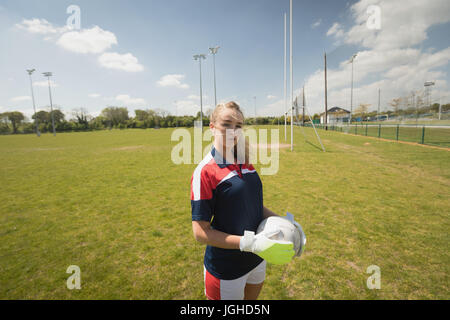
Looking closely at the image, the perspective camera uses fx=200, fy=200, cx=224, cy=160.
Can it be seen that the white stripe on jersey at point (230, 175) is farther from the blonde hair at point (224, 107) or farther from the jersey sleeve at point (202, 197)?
the blonde hair at point (224, 107)

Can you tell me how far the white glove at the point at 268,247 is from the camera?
149 centimetres

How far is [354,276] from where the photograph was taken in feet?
10.6

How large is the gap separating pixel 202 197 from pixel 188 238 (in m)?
3.40

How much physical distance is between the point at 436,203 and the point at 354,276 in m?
4.80

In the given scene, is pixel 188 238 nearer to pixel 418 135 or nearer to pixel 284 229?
pixel 284 229

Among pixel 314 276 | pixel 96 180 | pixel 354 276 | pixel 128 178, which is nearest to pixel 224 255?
pixel 314 276

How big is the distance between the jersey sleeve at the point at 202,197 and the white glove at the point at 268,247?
34cm

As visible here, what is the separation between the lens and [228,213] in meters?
1.58

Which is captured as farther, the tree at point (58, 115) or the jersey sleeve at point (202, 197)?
the tree at point (58, 115)

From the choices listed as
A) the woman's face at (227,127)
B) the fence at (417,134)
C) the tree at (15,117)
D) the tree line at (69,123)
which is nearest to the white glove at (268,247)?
the woman's face at (227,127)

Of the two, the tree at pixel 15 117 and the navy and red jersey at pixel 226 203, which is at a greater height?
the tree at pixel 15 117

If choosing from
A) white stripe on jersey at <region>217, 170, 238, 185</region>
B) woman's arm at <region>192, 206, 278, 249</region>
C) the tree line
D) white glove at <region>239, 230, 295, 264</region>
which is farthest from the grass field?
the tree line

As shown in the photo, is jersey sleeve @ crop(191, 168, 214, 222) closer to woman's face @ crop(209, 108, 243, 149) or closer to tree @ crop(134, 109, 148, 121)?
woman's face @ crop(209, 108, 243, 149)

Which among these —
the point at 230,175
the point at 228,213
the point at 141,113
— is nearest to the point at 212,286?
the point at 228,213
